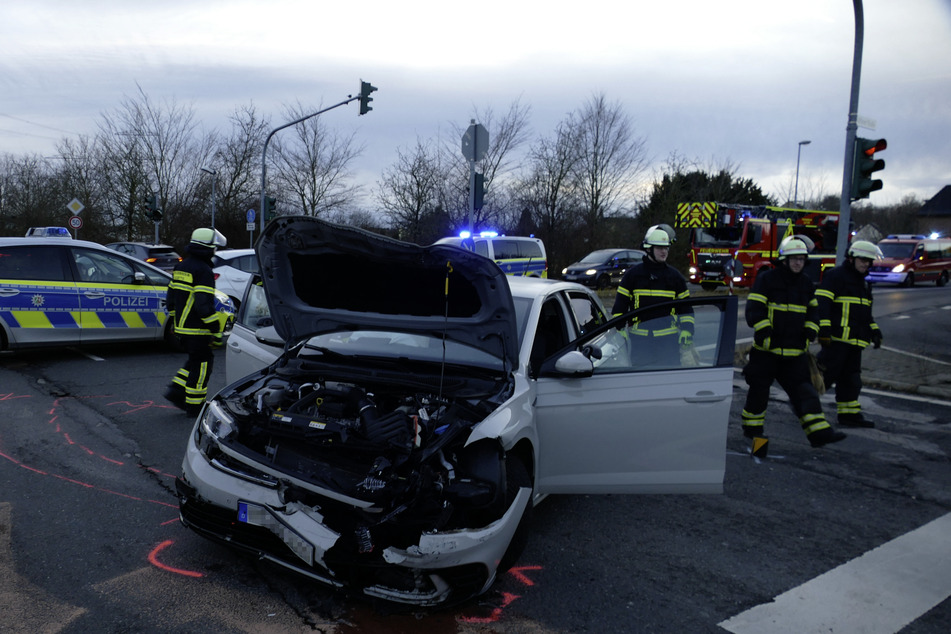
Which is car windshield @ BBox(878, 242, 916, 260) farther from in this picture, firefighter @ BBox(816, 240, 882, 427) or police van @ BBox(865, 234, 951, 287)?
firefighter @ BBox(816, 240, 882, 427)

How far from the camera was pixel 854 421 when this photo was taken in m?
6.85

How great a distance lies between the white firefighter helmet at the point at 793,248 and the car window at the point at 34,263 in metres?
8.26

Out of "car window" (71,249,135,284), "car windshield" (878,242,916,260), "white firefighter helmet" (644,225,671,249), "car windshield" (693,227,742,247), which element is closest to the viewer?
"white firefighter helmet" (644,225,671,249)

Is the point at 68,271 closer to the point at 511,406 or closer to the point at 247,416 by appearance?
the point at 247,416

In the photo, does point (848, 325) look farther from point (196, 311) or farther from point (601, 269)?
point (601, 269)

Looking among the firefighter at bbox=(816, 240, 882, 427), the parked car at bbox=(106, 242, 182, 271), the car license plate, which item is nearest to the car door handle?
the car license plate

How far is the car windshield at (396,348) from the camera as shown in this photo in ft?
12.9

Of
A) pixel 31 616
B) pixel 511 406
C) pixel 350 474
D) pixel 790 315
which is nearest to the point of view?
pixel 31 616

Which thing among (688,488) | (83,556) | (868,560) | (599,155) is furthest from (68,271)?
(599,155)

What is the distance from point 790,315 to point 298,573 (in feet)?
14.8

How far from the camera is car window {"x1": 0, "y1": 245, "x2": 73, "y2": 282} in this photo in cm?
823

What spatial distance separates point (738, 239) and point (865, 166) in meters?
13.5

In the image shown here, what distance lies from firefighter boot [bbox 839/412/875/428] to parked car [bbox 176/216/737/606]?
337 centimetres

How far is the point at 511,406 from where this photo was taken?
3.48 meters
